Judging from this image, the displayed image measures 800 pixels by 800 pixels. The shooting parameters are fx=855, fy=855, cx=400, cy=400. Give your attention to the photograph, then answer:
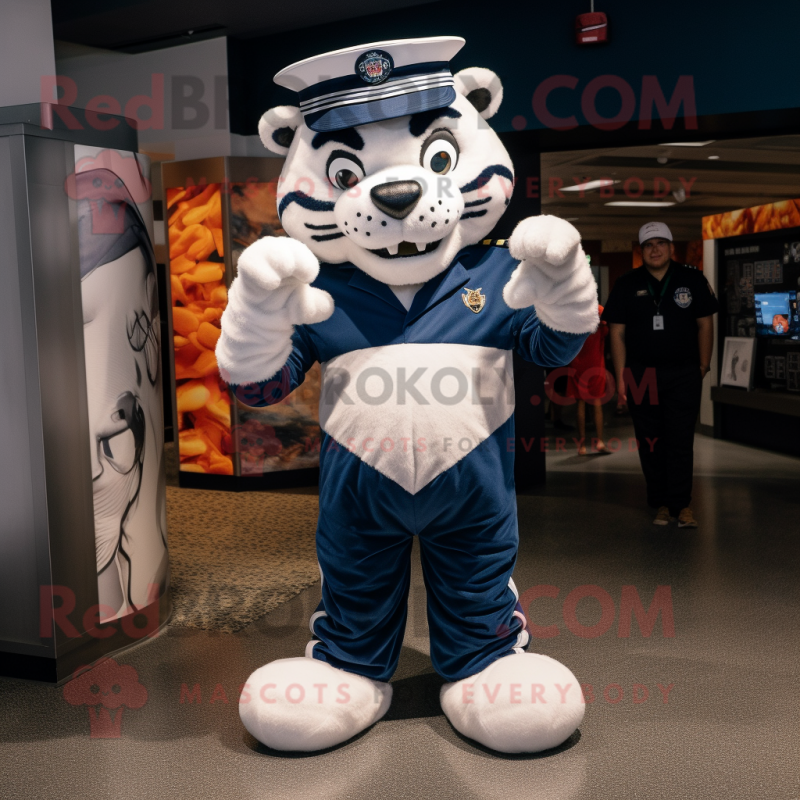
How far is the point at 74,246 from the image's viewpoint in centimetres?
263

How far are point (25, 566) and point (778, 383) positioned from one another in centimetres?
601

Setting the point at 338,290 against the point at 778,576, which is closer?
the point at 338,290

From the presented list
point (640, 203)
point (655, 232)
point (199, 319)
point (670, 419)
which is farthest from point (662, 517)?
point (640, 203)

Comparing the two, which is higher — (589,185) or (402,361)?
(589,185)

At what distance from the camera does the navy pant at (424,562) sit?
2.12 metres

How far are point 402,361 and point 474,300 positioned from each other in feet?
0.79

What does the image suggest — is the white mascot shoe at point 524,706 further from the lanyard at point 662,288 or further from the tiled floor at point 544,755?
the lanyard at point 662,288

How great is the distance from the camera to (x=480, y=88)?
2.24m

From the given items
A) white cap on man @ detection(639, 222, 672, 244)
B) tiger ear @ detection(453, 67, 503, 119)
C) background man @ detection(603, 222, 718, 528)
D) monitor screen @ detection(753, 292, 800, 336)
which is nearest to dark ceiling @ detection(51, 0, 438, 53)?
white cap on man @ detection(639, 222, 672, 244)

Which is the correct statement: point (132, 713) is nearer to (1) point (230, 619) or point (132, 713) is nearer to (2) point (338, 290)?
(1) point (230, 619)

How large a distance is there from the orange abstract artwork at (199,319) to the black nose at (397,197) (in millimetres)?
3388

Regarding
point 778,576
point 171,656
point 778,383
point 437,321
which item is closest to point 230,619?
point 171,656

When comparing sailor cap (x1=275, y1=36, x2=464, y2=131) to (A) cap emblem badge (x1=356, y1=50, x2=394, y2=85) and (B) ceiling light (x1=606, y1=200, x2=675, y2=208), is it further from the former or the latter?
(B) ceiling light (x1=606, y1=200, x2=675, y2=208)

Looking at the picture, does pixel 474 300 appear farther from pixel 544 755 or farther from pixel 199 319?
pixel 199 319
